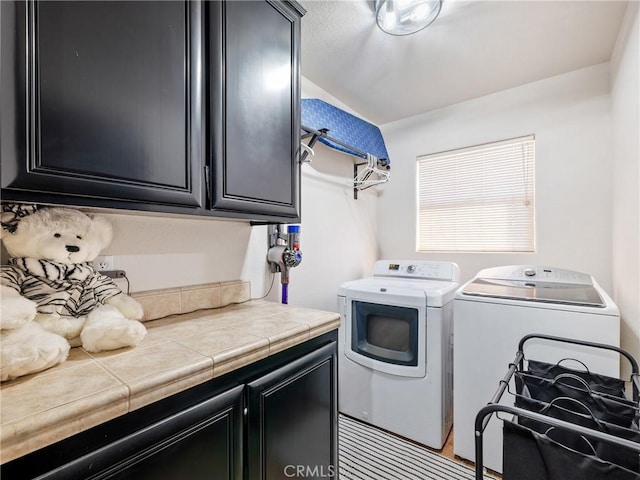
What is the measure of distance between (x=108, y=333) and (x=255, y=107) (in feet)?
3.16

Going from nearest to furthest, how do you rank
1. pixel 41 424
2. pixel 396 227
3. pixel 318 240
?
pixel 41 424
pixel 318 240
pixel 396 227

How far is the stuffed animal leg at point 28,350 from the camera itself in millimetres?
637

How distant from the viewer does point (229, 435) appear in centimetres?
83

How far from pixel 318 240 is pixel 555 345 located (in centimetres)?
151

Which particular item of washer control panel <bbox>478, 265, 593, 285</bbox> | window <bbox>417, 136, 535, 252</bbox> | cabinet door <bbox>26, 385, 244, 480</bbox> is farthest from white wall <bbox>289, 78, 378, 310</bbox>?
cabinet door <bbox>26, 385, 244, 480</bbox>

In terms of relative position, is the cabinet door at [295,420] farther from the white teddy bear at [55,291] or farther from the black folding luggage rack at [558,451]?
the black folding luggage rack at [558,451]

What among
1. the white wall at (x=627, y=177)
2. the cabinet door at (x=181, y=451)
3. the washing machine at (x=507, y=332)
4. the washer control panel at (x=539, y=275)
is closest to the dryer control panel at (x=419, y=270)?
the washer control panel at (x=539, y=275)

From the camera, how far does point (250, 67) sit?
1185 millimetres

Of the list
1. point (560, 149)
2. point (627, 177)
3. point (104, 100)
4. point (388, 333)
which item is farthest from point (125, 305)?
point (560, 149)

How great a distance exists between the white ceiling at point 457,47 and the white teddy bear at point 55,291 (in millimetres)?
1542

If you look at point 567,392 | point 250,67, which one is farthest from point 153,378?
point 567,392

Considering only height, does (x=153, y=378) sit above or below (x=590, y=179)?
below

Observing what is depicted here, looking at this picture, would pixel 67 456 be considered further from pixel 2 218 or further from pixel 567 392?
pixel 567 392

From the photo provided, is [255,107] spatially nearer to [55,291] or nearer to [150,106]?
[150,106]
